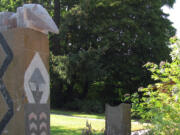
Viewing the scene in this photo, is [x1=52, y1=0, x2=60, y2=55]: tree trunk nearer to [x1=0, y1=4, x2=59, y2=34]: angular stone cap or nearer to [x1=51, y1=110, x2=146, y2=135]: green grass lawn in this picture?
[x1=51, y1=110, x2=146, y2=135]: green grass lawn

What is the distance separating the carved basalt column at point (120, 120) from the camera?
299 inches

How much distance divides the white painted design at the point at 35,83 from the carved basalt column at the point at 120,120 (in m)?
4.19

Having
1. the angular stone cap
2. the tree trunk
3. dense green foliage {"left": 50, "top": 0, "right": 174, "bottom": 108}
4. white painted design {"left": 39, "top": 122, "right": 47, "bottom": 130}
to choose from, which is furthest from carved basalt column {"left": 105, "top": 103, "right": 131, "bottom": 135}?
the tree trunk

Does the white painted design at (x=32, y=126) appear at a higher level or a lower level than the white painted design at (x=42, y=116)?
lower

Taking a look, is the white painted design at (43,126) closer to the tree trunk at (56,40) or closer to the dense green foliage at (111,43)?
the dense green foliage at (111,43)

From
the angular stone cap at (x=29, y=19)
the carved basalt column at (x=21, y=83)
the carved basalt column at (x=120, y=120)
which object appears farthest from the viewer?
the carved basalt column at (x=120, y=120)

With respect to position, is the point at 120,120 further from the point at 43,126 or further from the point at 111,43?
the point at 111,43

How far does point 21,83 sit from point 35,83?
24 cm

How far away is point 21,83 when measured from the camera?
344 cm

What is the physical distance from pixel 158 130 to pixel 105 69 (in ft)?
49.0

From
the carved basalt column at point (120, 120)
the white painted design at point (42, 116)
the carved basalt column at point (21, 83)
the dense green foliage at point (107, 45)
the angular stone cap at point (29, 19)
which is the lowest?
the carved basalt column at point (120, 120)

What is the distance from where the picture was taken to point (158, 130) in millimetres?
5805

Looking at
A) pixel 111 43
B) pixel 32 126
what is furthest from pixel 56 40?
pixel 32 126

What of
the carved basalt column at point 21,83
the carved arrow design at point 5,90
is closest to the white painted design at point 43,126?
the carved basalt column at point 21,83
